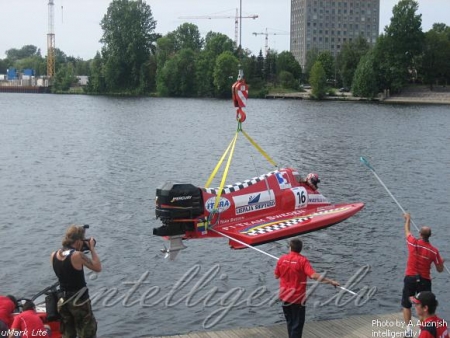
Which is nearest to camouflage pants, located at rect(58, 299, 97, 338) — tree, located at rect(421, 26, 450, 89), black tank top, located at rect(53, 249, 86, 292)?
black tank top, located at rect(53, 249, 86, 292)

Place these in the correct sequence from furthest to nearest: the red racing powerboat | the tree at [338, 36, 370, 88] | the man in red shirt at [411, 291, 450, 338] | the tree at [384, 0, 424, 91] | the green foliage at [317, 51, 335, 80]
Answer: the green foliage at [317, 51, 335, 80] → the tree at [338, 36, 370, 88] → the tree at [384, 0, 424, 91] → the red racing powerboat → the man in red shirt at [411, 291, 450, 338]

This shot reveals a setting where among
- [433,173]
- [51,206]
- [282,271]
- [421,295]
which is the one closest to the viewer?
[421,295]

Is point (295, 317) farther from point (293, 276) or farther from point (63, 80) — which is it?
point (63, 80)

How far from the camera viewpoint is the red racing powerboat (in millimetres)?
13555

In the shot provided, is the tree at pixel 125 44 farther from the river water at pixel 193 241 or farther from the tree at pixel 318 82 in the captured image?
the river water at pixel 193 241

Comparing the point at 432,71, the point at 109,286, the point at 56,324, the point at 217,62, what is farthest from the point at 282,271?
the point at 432,71

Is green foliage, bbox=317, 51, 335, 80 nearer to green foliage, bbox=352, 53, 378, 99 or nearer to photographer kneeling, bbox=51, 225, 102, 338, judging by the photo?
green foliage, bbox=352, 53, 378, 99

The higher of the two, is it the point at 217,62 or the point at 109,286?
the point at 217,62

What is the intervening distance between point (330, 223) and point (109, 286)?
6662 mm

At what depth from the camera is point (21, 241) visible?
877 inches

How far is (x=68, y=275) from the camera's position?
9.38m

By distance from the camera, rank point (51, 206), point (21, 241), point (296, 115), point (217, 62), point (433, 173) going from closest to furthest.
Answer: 1. point (21, 241)
2. point (51, 206)
3. point (433, 173)
4. point (296, 115)
5. point (217, 62)

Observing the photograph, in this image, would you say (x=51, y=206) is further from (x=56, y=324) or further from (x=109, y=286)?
(x=56, y=324)

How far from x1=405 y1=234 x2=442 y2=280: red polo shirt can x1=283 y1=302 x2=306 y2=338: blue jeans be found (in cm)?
236
